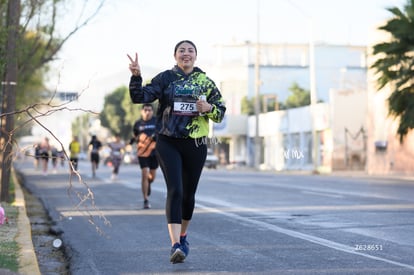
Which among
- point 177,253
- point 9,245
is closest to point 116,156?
point 9,245

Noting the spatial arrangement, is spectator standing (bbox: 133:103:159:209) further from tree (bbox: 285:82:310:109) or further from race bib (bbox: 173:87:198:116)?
tree (bbox: 285:82:310:109)

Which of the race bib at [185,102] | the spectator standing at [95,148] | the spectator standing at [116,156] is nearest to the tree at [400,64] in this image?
the spectator standing at [116,156]

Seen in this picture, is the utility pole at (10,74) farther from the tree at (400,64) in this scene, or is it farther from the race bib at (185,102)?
the tree at (400,64)

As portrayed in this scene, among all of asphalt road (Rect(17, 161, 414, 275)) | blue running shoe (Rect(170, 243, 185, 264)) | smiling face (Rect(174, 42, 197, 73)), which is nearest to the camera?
asphalt road (Rect(17, 161, 414, 275))

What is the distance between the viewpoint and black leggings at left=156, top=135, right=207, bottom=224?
25.6 ft

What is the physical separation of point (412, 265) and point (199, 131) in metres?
2.19

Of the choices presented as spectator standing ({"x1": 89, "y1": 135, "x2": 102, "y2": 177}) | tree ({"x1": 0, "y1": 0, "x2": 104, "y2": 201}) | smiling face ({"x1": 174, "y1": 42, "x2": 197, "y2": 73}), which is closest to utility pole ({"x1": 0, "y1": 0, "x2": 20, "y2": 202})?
tree ({"x1": 0, "y1": 0, "x2": 104, "y2": 201})

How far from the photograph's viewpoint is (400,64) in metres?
32.6

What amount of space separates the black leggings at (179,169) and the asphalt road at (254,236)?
52 centimetres

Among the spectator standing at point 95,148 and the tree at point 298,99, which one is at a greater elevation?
the tree at point 298,99

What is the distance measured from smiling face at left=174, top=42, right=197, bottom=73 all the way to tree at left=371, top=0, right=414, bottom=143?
24651 millimetres

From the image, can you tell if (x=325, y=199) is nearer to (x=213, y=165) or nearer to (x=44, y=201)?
(x=44, y=201)

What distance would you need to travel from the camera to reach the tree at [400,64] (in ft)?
104

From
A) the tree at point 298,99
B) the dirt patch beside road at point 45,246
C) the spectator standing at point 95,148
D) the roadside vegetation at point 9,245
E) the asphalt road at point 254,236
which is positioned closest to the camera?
the roadside vegetation at point 9,245
